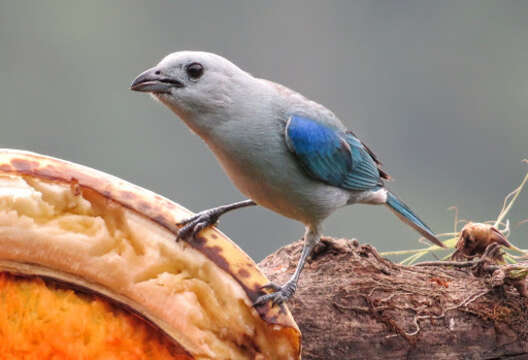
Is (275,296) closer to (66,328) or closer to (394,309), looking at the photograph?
(66,328)

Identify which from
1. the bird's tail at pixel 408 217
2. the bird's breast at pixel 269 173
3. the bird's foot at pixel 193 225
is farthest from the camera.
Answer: the bird's tail at pixel 408 217

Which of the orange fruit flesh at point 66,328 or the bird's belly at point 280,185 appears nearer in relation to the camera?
the orange fruit flesh at point 66,328

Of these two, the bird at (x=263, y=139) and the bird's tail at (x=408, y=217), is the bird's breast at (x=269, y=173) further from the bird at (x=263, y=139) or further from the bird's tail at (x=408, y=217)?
the bird's tail at (x=408, y=217)

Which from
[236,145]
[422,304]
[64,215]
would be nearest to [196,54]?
[236,145]

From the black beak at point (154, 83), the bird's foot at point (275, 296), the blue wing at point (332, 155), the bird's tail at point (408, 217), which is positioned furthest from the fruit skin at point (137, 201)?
the bird's tail at point (408, 217)

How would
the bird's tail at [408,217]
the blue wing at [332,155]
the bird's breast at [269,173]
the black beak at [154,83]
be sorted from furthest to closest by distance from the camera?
the bird's tail at [408,217] < the blue wing at [332,155] < the bird's breast at [269,173] < the black beak at [154,83]

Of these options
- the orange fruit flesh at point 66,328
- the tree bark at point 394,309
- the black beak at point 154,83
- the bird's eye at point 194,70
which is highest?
the bird's eye at point 194,70

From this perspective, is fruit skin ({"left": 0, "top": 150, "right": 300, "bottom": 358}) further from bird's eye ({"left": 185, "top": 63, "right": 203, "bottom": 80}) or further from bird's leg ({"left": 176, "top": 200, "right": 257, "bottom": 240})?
bird's eye ({"left": 185, "top": 63, "right": 203, "bottom": 80})

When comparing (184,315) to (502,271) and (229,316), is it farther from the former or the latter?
(502,271)
